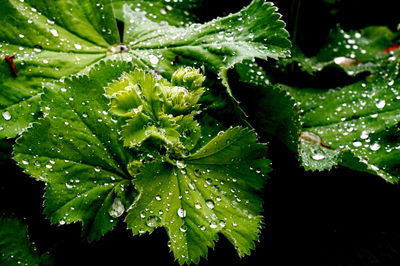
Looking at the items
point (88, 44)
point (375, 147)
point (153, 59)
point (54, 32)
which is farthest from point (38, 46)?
point (375, 147)

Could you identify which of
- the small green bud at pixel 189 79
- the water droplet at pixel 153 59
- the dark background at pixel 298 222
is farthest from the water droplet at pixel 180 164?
the water droplet at pixel 153 59

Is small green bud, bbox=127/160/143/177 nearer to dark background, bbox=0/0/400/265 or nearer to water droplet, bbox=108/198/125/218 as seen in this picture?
water droplet, bbox=108/198/125/218

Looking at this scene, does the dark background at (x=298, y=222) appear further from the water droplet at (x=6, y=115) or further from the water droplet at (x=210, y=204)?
the water droplet at (x=210, y=204)

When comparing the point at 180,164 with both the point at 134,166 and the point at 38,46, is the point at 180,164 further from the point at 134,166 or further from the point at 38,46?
the point at 38,46

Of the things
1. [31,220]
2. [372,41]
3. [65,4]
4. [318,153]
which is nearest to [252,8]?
[318,153]

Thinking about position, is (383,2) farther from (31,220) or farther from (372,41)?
A: (31,220)

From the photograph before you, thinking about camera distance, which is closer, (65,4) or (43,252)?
(43,252)
